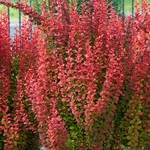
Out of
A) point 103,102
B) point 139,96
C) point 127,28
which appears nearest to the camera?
point 103,102

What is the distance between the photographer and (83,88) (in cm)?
282

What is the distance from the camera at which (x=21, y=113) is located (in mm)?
3070

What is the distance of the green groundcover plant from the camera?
279 centimetres

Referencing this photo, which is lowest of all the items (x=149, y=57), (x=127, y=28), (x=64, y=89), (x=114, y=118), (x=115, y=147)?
(x=115, y=147)

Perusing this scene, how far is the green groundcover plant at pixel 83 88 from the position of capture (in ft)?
9.15

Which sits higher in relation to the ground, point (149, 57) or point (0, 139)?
point (149, 57)

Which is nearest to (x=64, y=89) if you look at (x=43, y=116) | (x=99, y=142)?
(x=43, y=116)

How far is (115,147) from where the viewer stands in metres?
3.02

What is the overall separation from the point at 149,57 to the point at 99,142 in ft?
2.12

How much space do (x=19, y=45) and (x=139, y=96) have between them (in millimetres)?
1159

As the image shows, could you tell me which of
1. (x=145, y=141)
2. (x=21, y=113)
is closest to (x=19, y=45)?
(x=21, y=113)

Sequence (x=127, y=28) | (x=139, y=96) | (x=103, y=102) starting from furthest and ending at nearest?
1. (x=127, y=28)
2. (x=139, y=96)
3. (x=103, y=102)

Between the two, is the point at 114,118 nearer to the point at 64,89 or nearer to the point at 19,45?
the point at 64,89

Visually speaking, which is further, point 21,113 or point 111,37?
point 21,113
